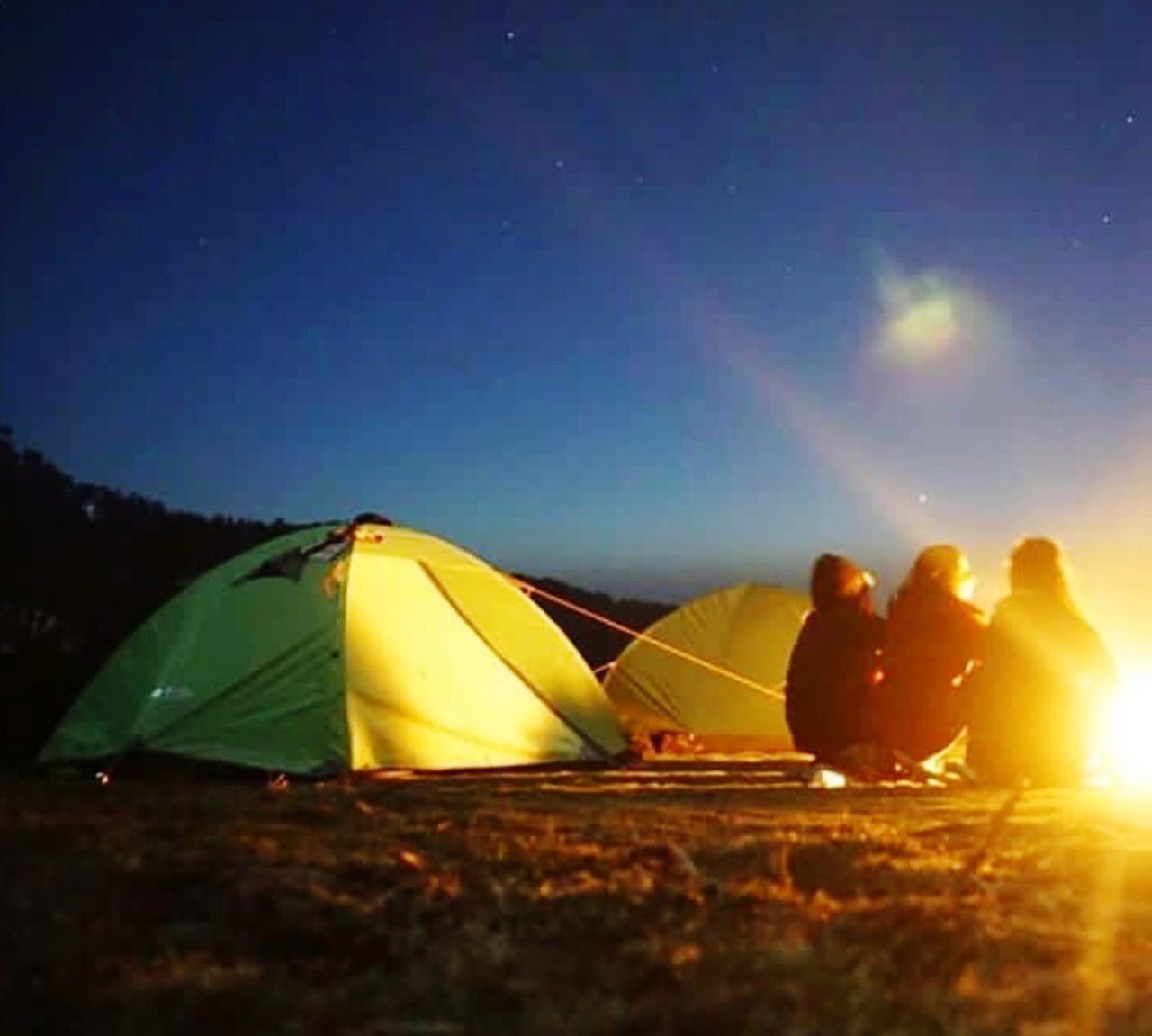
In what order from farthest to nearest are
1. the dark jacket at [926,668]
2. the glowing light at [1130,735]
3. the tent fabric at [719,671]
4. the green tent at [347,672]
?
the tent fabric at [719,671]
the dark jacket at [926,668]
the green tent at [347,672]
the glowing light at [1130,735]

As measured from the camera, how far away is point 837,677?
35.8 feet

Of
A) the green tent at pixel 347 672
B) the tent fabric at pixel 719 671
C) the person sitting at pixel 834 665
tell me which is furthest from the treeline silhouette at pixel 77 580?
the person sitting at pixel 834 665

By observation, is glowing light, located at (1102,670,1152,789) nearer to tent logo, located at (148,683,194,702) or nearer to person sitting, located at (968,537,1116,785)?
person sitting, located at (968,537,1116,785)

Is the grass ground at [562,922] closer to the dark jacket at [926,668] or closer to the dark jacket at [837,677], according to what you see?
the dark jacket at [926,668]

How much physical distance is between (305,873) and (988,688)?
613 cm

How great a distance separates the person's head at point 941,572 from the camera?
1083 centimetres

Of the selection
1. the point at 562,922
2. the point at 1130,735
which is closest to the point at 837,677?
the point at 1130,735

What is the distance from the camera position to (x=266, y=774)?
10.1m

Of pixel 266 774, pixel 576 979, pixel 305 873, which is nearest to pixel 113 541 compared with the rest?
pixel 266 774

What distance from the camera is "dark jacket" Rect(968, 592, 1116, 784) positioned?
9.89 metres

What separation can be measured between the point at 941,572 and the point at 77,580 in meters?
11.3

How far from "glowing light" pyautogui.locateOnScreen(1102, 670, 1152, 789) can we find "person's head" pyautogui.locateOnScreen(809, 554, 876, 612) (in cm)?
198

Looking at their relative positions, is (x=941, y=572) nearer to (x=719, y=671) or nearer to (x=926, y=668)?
(x=926, y=668)

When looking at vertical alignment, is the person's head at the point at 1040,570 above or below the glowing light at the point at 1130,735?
above
